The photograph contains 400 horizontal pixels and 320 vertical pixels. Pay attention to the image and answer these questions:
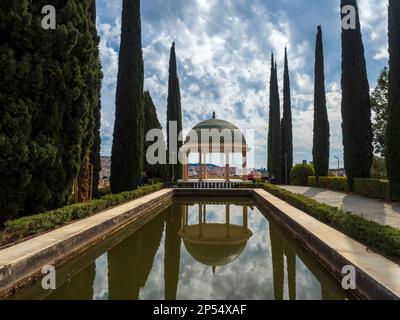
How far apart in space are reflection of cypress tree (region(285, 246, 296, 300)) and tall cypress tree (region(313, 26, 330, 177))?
16.3 meters

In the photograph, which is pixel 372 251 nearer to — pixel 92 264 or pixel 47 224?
pixel 92 264

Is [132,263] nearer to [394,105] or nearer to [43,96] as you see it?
[43,96]

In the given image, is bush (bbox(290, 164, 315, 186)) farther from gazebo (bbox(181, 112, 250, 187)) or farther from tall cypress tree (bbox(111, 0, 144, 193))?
tall cypress tree (bbox(111, 0, 144, 193))

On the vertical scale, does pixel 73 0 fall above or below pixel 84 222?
above

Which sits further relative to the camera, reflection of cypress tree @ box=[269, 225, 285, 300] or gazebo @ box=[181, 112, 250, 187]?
gazebo @ box=[181, 112, 250, 187]

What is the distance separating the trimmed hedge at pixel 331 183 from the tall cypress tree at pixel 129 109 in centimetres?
1072

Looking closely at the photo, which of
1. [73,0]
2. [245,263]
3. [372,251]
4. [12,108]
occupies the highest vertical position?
[73,0]

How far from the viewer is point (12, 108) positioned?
6.25 meters

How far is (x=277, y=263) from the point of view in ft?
17.0

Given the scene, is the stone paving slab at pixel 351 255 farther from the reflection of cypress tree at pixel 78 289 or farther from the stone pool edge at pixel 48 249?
the stone pool edge at pixel 48 249

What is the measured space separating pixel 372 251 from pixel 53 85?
734cm

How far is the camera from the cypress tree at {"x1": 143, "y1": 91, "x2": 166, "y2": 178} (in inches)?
888

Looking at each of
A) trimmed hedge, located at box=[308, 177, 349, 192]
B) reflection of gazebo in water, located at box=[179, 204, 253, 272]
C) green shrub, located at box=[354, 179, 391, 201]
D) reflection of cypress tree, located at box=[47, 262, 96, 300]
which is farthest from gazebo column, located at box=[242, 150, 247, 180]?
reflection of cypress tree, located at box=[47, 262, 96, 300]
